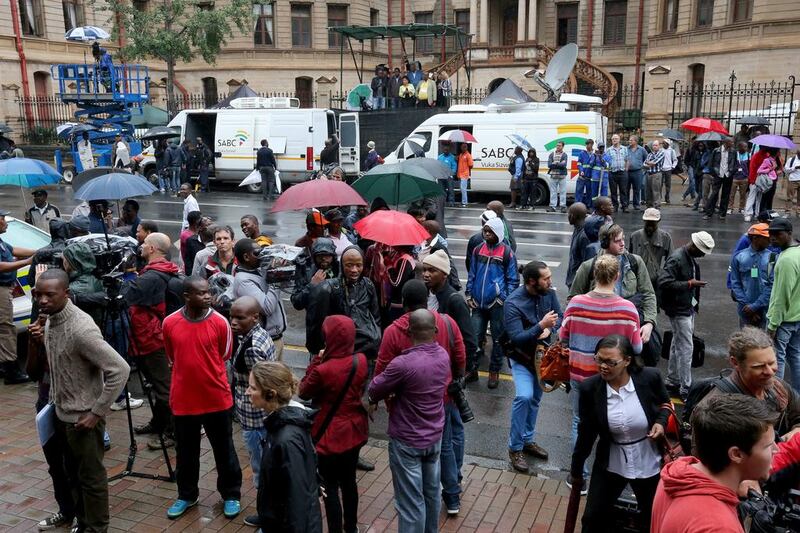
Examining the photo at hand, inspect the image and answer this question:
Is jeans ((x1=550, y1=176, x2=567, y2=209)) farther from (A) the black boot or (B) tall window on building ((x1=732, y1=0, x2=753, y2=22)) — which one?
(B) tall window on building ((x1=732, y1=0, x2=753, y2=22))

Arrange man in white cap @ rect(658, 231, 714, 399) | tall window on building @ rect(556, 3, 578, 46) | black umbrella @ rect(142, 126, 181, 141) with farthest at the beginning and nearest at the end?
1. tall window on building @ rect(556, 3, 578, 46)
2. black umbrella @ rect(142, 126, 181, 141)
3. man in white cap @ rect(658, 231, 714, 399)

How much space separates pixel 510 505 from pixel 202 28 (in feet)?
→ 102

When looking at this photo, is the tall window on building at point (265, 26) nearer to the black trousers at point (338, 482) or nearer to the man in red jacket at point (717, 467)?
the black trousers at point (338, 482)

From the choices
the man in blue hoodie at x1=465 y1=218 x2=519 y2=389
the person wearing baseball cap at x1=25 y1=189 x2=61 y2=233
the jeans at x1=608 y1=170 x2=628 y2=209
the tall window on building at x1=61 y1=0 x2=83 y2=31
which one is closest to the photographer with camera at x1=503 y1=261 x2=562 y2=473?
the man in blue hoodie at x1=465 y1=218 x2=519 y2=389

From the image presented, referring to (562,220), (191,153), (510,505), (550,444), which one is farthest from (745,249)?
(191,153)

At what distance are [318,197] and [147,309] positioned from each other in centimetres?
236

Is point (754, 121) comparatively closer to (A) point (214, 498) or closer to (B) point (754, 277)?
(B) point (754, 277)

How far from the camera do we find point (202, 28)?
31984mm

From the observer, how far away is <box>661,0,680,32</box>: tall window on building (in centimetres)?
3341

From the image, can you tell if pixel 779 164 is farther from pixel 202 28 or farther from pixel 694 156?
pixel 202 28

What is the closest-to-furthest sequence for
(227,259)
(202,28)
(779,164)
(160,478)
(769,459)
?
(769,459) → (160,478) → (227,259) → (779,164) → (202,28)

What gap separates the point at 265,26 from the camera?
135ft

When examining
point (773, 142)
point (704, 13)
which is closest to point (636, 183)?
point (773, 142)

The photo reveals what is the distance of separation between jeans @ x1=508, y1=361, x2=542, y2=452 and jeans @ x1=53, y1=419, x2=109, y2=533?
3.06 metres
